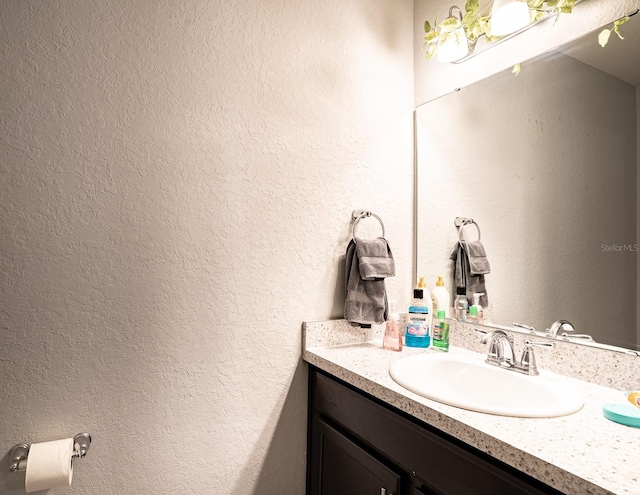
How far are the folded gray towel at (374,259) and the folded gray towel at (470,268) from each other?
25 centimetres

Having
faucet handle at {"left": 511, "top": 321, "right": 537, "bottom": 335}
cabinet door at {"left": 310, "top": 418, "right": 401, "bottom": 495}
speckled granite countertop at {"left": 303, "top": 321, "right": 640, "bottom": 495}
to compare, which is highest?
faucet handle at {"left": 511, "top": 321, "right": 537, "bottom": 335}

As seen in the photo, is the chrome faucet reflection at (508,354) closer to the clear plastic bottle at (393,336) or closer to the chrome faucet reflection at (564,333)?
the chrome faucet reflection at (564,333)

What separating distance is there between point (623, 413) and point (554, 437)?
0.67ft

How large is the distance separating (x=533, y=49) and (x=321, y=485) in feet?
5.29

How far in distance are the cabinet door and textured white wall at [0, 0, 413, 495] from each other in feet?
0.30

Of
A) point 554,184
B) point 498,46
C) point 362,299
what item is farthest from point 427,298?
point 498,46

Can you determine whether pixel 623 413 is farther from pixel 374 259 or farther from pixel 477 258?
pixel 374 259

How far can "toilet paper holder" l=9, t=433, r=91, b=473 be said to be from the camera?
1.01 meters

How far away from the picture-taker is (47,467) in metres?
0.98

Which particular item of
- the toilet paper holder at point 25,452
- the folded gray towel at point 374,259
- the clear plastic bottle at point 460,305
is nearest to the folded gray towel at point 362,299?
the folded gray towel at point 374,259

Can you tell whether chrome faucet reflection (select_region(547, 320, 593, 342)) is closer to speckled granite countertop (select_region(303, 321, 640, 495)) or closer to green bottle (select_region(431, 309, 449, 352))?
speckled granite countertop (select_region(303, 321, 640, 495))

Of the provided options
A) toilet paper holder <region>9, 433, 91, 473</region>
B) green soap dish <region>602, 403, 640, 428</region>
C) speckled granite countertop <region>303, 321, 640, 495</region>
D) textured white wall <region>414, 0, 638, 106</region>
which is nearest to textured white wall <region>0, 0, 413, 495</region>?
toilet paper holder <region>9, 433, 91, 473</region>

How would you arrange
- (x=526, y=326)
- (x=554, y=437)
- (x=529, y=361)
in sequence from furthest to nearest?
(x=526, y=326)
(x=529, y=361)
(x=554, y=437)

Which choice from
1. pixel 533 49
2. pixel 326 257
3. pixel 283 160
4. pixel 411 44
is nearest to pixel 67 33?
pixel 283 160
